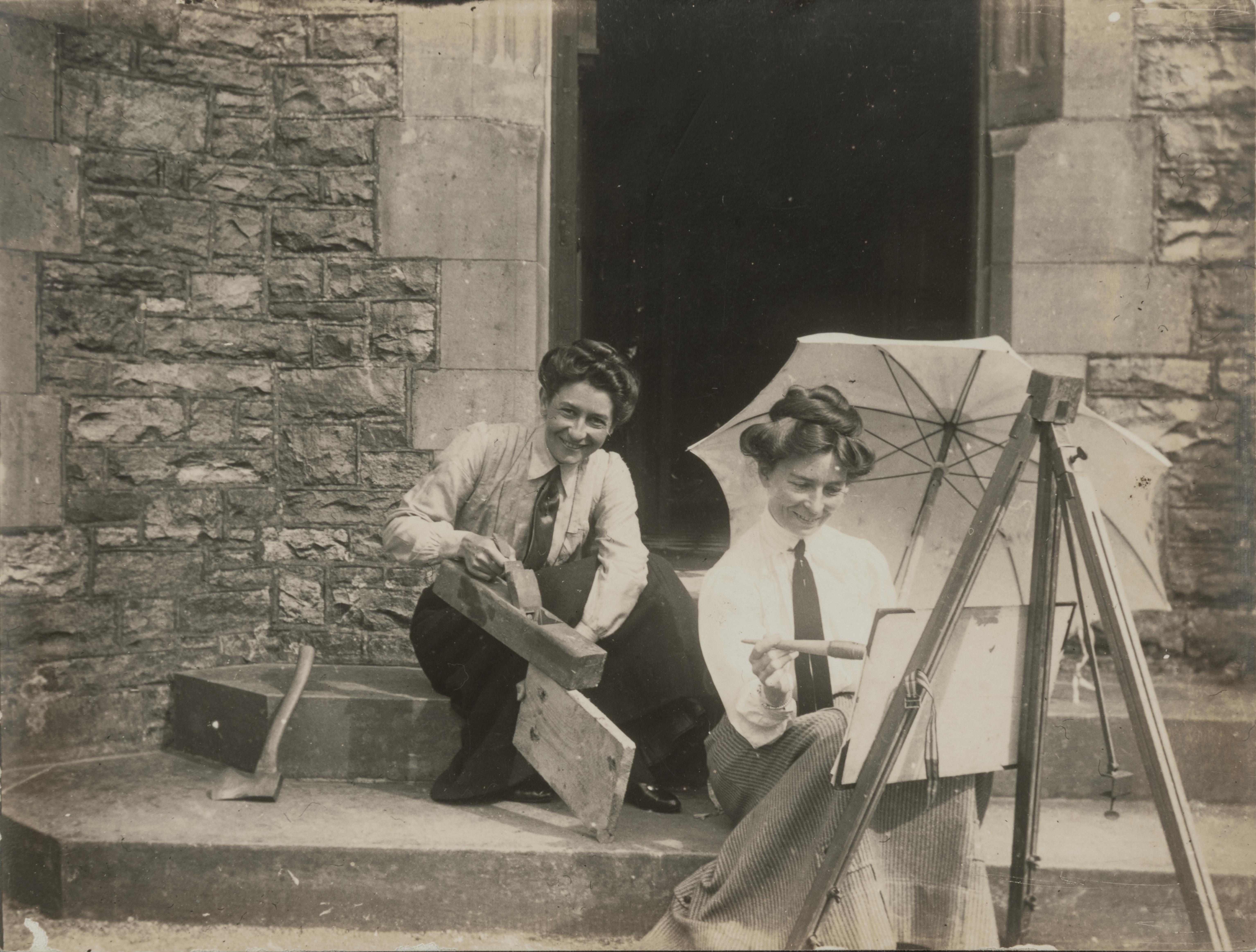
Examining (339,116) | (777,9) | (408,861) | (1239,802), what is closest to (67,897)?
(408,861)

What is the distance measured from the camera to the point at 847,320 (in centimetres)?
461

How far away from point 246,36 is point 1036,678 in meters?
3.51

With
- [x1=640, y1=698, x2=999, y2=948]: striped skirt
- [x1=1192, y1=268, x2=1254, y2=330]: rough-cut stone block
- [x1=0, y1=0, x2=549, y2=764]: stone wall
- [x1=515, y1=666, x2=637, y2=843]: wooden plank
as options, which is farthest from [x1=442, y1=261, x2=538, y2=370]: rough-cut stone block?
[x1=1192, y1=268, x2=1254, y2=330]: rough-cut stone block

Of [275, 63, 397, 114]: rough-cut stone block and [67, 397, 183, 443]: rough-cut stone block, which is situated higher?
[275, 63, 397, 114]: rough-cut stone block

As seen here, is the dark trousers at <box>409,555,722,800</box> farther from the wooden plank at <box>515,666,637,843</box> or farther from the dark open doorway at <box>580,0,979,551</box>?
the dark open doorway at <box>580,0,979,551</box>

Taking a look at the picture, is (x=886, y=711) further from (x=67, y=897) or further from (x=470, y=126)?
(x=470, y=126)

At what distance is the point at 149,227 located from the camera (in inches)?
150

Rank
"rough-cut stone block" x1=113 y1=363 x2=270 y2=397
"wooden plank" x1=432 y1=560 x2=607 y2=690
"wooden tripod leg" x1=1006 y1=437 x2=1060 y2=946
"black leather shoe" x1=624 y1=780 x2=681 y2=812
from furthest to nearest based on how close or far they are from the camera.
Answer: "rough-cut stone block" x1=113 y1=363 x2=270 y2=397, "black leather shoe" x1=624 y1=780 x2=681 y2=812, "wooden plank" x1=432 y1=560 x2=607 y2=690, "wooden tripod leg" x1=1006 y1=437 x2=1060 y2=946

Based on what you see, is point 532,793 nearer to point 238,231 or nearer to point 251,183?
point 238,231

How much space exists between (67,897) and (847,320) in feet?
11.7

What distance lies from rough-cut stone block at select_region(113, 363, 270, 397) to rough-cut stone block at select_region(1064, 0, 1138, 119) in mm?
3144

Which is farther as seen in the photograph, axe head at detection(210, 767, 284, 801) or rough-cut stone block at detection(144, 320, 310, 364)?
rough-cut stone block at detection(144, 320, 310, 364)

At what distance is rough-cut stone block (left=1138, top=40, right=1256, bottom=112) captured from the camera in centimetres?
364

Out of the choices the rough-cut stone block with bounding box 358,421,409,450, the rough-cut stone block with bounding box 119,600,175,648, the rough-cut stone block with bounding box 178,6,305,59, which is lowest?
the rough-cut stone block with bounding box 119,600,175,648
